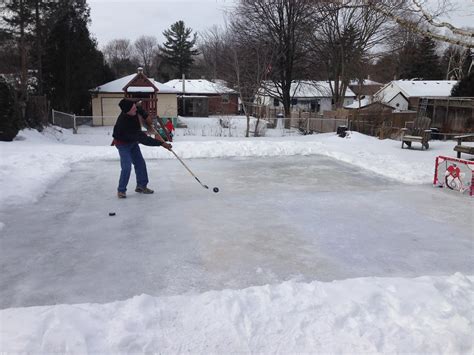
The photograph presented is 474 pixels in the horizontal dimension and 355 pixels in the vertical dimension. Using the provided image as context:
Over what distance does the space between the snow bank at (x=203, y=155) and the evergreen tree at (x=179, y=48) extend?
4369cm

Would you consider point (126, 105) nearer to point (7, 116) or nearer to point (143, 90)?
point (7, 116)

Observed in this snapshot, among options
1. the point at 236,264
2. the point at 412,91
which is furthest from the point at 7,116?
the point at 412,91

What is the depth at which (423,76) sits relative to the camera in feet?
159

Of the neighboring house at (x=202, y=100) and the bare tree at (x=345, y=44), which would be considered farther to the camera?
the neighboring house at (x=202, y=100)

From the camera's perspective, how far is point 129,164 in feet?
22.6

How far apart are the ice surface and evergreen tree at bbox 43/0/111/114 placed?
20613mm

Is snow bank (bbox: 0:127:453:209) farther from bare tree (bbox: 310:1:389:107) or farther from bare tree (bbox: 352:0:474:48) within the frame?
bare tree (bbox: 310:1:389:107)

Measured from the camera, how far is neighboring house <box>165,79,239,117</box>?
4134cm

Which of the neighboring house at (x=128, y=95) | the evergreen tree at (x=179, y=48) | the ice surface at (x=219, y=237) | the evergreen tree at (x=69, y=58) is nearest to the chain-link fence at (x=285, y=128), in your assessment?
the neighboring house at (x=128, y=95)

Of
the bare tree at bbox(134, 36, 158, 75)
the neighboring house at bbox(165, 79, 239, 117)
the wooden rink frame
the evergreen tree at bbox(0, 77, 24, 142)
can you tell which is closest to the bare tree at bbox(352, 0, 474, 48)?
the wooden rink frame

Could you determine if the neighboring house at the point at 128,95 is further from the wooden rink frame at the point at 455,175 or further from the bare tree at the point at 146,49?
the bare tree at the point at 146,49

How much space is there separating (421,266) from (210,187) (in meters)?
4.46

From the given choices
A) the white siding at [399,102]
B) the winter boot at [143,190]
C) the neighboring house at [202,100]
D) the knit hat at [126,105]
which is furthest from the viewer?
the neighboring house at [202,100]

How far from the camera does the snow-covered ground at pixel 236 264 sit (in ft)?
9.00
